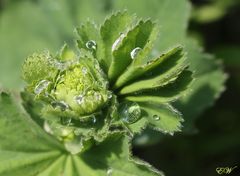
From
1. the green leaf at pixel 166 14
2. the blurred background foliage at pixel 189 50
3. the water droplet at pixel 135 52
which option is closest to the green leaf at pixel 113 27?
the water droplet at pixel 135 52

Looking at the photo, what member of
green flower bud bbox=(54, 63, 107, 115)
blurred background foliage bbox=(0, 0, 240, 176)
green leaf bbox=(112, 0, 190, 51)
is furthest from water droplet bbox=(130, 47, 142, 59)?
blurred background foliage bbox=(0, 0, 240, 176)

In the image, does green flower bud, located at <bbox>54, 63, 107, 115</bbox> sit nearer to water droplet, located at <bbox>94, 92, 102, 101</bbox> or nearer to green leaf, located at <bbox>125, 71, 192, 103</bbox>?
water droplet, located at <bbox>94, 92, 102, 101</bbox>

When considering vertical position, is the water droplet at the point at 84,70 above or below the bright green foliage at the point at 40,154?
above

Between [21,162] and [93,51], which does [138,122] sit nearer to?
[93,51]

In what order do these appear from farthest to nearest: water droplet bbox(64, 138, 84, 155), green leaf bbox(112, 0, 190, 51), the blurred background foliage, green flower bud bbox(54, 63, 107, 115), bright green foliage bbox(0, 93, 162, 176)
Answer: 1. the blurred background foliage
2. green leaf bbox(112, 0, 190, 51)
3. water droplet bbox(64, 138, 84, 155)
4. bright green foliage bbox(0, 93, 162, 176)
5. green flower bud bbox(54, 63, 107, 115)

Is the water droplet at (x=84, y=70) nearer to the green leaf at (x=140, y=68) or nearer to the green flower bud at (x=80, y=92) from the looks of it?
the green flower bud at (x=80, y=92)

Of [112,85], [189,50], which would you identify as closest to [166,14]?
[189,50]

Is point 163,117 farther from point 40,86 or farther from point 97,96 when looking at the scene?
point 40,86
